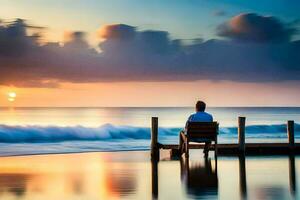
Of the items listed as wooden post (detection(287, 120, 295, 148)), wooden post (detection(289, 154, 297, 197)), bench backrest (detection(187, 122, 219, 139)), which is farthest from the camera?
wooden post (detection(287, 120, 295, 148))

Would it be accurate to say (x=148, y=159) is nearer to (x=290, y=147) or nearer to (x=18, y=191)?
(x=290, y=147)

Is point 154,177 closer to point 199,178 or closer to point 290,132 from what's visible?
point 199,178

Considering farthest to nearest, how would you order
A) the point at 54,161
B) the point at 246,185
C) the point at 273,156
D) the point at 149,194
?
the point at 273,156 < the point at 54,161 < the point at 246,185 < the point at 149,194

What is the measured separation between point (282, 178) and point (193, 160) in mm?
5411

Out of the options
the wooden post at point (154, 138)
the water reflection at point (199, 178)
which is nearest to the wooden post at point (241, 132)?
the water reflection at point (199, 178)

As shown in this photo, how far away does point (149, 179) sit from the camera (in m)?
12.8

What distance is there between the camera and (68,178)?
42.8 feet

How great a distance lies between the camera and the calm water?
10375 mm

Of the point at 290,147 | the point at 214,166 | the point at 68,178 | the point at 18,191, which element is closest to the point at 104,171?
the point at 68,178

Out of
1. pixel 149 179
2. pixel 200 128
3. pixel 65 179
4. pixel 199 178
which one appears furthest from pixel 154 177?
pixel 200 128

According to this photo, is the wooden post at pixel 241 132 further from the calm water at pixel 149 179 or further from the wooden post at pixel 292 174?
the wooden post at pixel 292 174

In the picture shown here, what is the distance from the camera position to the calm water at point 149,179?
34.0ft

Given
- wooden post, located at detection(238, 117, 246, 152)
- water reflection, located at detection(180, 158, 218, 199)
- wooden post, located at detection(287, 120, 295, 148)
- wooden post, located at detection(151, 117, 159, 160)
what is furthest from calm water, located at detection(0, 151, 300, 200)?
wooden post, located at detection(287, 120, 295, 148)

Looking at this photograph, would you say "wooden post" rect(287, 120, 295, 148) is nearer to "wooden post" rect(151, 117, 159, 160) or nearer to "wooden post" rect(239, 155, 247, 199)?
"wooden post" rect(239, 155, 247, 199)
